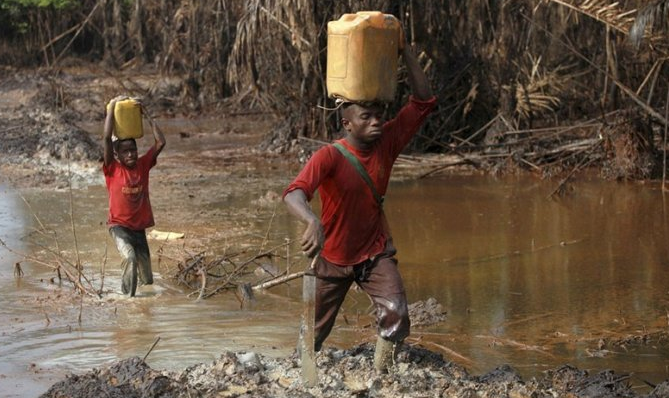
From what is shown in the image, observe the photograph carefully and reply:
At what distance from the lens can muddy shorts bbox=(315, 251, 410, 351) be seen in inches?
207

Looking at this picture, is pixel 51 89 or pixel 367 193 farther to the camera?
pixel 51 89

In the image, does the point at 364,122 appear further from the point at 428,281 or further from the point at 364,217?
the point at 428,281

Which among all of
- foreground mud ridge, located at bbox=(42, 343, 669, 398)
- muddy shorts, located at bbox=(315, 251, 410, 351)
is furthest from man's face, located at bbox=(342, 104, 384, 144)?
foreground mud ridge, located at bbox=(42, 343, 669, 398)

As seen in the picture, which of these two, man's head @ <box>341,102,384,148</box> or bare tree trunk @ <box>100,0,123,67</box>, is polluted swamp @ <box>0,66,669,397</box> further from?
bare tree trunk @ <box>100,0,123,67</box>

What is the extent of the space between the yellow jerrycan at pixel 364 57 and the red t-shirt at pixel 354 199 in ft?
0.81

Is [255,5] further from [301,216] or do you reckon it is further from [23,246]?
[301,216]

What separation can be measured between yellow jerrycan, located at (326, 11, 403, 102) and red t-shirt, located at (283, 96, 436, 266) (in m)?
0.25

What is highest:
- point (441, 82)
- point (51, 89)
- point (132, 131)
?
point (132, 131)

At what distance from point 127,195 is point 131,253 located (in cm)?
43

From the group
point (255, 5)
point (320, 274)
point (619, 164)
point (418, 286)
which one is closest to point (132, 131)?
point (418, 286)

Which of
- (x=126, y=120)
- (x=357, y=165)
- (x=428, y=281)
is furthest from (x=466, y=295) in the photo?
(x=357, y=165)

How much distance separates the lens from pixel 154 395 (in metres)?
5.04

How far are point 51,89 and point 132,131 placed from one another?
14223mm

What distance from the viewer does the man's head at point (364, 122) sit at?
531cm
